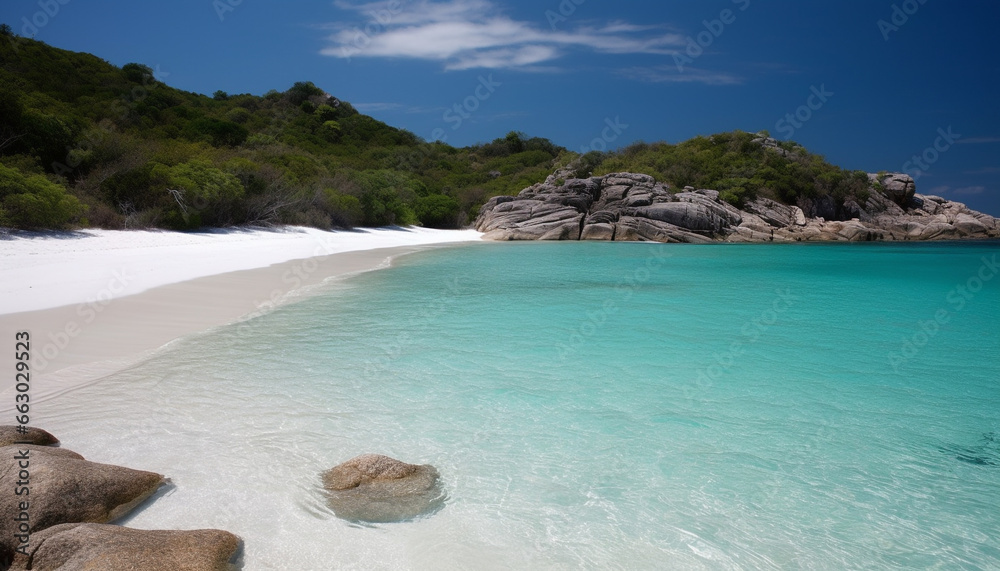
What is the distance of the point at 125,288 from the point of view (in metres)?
11.0

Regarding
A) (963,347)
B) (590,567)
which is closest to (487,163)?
(963,347)

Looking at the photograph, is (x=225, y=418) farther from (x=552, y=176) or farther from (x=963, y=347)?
A: (x=552, y=176)

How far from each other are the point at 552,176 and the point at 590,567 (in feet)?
153

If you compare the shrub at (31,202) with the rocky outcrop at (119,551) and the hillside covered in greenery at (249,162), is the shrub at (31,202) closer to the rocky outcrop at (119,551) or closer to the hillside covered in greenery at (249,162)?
the hillside covered in greenery at (249,162)

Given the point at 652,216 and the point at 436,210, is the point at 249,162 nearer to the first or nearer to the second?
the point at 436,210

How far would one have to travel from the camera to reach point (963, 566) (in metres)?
3.35

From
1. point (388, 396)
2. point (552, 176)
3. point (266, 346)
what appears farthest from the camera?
point (552, 176)

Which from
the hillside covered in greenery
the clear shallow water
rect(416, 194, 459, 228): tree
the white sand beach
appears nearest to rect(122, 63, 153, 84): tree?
the hillside covered in greenery

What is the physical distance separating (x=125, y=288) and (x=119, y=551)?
32.6ft

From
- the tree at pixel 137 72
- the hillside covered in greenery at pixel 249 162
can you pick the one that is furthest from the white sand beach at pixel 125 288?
the tree at pixel 137 72

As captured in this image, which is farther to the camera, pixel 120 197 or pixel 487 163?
pixel 487 163

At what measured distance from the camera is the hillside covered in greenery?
782 inches

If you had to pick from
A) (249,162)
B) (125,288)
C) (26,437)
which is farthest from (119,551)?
(249,162)

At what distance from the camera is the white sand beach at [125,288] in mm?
6906
